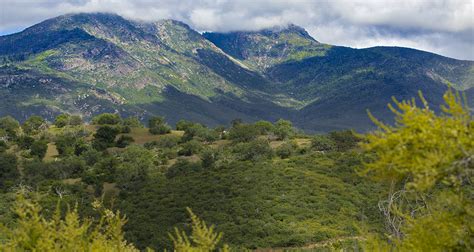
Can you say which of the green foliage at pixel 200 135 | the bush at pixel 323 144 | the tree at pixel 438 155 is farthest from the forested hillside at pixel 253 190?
the green foliage at pixel 200 135

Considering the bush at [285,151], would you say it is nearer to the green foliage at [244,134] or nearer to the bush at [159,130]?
the green foliage at [244,134]

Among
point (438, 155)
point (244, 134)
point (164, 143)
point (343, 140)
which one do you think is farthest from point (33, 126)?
point (438, 155)

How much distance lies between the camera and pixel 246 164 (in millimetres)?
69562

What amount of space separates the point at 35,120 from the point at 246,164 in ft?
247

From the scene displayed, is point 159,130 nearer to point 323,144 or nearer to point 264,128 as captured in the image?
point 264,128

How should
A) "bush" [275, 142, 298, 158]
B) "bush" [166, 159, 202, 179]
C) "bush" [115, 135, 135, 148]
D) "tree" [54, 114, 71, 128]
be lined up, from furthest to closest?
"tree" [54, 114, 71, 128], "bush" [115, 135, 135, 148], "bush" [275, 142, 298, 158], "bush" [166, 159, 202, 179]

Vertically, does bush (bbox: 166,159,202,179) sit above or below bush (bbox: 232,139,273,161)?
below

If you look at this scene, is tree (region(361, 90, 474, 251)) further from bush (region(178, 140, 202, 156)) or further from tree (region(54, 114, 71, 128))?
tree (region(54, 114, 71, 128))

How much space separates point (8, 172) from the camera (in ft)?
238

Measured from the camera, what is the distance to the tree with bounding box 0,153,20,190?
68.3 meters

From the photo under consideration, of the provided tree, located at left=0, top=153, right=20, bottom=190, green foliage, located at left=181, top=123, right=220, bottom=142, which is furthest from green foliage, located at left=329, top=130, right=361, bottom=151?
tree, located at left=0, top=153, right=20, bottom=190

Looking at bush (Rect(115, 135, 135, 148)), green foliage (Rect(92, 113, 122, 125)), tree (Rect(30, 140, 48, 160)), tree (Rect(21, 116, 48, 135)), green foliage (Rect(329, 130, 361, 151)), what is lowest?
tree (Rect(30, 140, 48, 160))

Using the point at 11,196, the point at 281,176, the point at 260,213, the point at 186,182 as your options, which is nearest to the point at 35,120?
the point at 11,196

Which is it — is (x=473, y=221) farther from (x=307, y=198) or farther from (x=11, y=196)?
(x=11, y=196)
